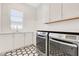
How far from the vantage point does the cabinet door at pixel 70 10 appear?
81 cm

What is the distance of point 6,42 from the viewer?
0.84 meters

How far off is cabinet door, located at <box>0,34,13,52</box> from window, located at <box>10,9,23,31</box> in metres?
0.09

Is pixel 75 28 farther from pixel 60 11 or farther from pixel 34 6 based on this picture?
pixel 34 6

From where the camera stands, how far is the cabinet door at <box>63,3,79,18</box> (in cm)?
81

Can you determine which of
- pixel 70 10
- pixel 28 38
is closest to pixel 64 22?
pixel 70 10

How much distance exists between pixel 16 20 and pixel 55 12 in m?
0.34

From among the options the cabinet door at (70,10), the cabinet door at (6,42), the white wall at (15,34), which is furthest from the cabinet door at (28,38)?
the cabinet door at (70,10)

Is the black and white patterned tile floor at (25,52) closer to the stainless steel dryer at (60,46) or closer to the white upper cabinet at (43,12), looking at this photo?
the stainless steel dryer at (60,46)

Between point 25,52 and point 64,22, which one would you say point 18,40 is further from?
point 64,22

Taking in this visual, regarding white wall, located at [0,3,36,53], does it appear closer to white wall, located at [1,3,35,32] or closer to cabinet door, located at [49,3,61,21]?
white wall, located at [1,3,35,32]

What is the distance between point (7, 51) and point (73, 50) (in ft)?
1.69

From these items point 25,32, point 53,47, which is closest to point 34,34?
point 25,32

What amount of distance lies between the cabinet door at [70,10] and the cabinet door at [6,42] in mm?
494

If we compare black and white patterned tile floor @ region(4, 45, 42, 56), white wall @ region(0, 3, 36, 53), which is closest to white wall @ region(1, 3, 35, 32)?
white wall @ region(0, 3, 36, 53)
